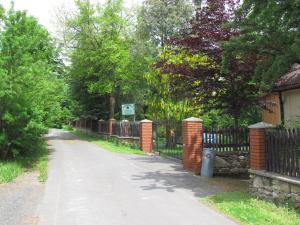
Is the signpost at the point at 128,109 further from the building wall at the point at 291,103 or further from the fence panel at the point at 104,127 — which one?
the building wall at the point at 291,103

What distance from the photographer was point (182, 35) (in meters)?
14.9

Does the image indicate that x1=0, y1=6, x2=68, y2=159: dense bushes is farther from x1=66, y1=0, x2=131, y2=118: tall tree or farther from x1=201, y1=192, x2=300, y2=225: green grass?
x1=66, y1=0, x2=131, y2=118: tall tree

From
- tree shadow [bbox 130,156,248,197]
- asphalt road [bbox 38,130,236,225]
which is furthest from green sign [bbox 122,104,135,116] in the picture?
tree shadow [bbox 130,156,248,197]

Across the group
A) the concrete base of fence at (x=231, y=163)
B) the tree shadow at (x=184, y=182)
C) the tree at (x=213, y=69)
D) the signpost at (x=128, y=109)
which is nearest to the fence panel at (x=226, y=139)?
the concrete base of fence at (x=231, y=163)

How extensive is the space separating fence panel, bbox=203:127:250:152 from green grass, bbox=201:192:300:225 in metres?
4.35

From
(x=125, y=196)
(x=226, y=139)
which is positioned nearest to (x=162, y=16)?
(x=226, y=139)

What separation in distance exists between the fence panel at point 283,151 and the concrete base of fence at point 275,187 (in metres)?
0.19

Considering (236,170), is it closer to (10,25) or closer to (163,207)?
(163,207)

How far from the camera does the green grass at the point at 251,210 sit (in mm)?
7379

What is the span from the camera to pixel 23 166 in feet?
49.6

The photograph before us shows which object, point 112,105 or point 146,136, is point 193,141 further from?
point 112,105

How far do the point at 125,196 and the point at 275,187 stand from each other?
138 inches

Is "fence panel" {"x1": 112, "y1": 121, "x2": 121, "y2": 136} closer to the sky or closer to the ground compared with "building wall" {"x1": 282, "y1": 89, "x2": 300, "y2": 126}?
closer to the ground

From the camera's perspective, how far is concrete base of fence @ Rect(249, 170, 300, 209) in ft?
27.2
